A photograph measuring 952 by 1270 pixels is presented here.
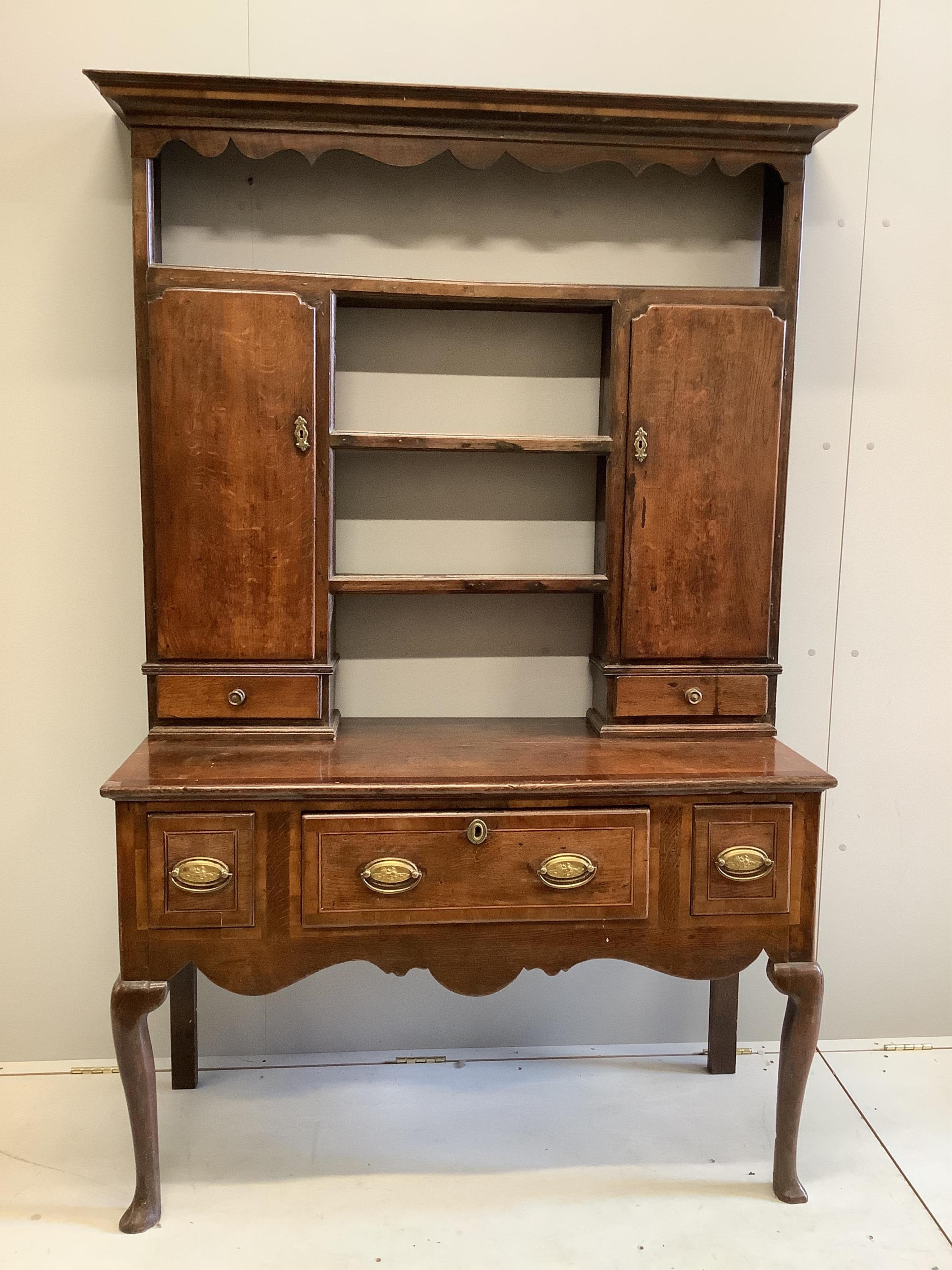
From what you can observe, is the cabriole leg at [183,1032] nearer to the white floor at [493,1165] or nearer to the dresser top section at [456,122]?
the white floor at [493,1165]

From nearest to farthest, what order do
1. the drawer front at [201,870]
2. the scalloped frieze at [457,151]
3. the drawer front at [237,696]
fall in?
the drawer front at [201,870]
the scalloped frieze at [457,151]
the drawer front at [237,696]

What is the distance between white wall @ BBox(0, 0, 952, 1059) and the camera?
2.17 metres

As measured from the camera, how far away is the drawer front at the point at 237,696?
211 centimetres

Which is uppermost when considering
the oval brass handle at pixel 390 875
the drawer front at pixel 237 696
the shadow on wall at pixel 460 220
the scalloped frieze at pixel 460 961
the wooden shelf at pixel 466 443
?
the shadow on wall at pixel 460 220

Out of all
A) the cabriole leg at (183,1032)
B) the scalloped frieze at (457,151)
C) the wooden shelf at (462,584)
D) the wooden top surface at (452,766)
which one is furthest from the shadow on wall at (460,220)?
the cabriole leg at (183,1032)

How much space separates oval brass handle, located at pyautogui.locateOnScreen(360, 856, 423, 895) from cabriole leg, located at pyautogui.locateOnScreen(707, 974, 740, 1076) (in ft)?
3.31

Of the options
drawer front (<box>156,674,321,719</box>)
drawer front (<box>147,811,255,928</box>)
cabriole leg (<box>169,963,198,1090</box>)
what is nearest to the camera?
drawer front (<box>147,811,255,928</box>)

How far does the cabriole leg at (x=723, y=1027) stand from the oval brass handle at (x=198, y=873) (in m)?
1.33

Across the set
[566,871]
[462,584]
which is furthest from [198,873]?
[462,584]

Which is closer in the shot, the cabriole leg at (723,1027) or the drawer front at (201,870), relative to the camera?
the drawer front at (201,870)

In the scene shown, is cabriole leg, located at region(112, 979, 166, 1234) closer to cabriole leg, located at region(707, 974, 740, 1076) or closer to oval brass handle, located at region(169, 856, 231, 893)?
oval brass handle, located at region(169, 856, 231, 893)

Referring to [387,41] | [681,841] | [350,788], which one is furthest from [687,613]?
[387,41]

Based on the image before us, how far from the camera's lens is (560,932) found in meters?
1.90

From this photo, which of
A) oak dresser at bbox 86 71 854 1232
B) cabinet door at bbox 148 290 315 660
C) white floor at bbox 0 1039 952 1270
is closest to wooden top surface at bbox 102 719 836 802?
oak dresser at bbox 86 71 854 1232
